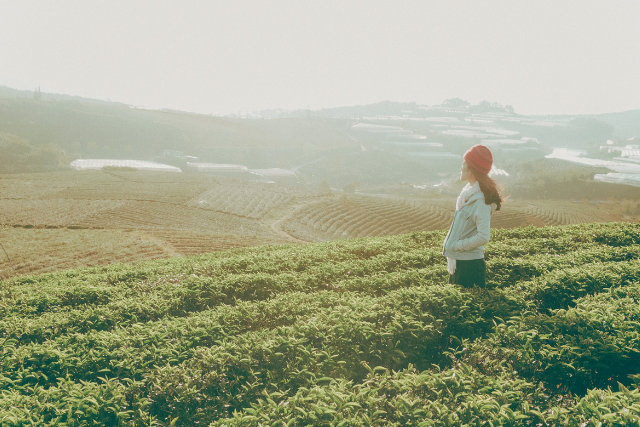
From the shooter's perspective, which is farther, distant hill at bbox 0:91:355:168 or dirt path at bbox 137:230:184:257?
distant hill at bbox 0:91:355:168

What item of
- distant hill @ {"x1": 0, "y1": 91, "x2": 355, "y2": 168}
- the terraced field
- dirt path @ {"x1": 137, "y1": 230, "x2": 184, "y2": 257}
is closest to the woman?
dirt path @ {"x1": 137, "y1": 230, "x2": 184, "y2": 257}

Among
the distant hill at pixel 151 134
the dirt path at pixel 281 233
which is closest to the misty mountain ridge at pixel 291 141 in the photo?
the distant hill at pixel 151 134

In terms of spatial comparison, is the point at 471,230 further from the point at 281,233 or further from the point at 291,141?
the point at 291,141

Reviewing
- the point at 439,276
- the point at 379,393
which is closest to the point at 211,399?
the point at 379,393

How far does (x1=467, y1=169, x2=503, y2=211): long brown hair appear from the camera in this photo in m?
A: 3.88

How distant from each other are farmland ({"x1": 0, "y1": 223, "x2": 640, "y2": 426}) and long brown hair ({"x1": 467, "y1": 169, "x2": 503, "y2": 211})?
3.53ft

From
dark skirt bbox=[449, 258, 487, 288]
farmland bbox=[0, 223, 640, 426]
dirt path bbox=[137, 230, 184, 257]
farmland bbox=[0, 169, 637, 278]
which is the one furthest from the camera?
farmland bbox=[0, 169, 637, 278]

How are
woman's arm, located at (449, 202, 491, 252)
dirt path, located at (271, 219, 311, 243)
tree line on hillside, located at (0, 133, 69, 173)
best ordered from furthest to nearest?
tree line on hillside, located at (0, 133, 69, 173)
dirt path, located at (271, 219, 311, 243)
woman's arm, located at (449, 202, 491, 252)

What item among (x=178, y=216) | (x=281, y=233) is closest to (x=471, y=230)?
(x=281, y=233)

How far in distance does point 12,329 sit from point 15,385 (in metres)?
1.41

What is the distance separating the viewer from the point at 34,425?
8.71 feet

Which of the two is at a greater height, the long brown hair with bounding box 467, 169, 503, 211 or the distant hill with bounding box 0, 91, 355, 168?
the distant hill with bounding box 0, 91, 355, 168

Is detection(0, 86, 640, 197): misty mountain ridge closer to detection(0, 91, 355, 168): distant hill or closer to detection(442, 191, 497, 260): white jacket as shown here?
detection(0, 91, 355, 168): distant hill

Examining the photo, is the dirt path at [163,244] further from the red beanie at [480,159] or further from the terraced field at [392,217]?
the red beanie at [480,159]
